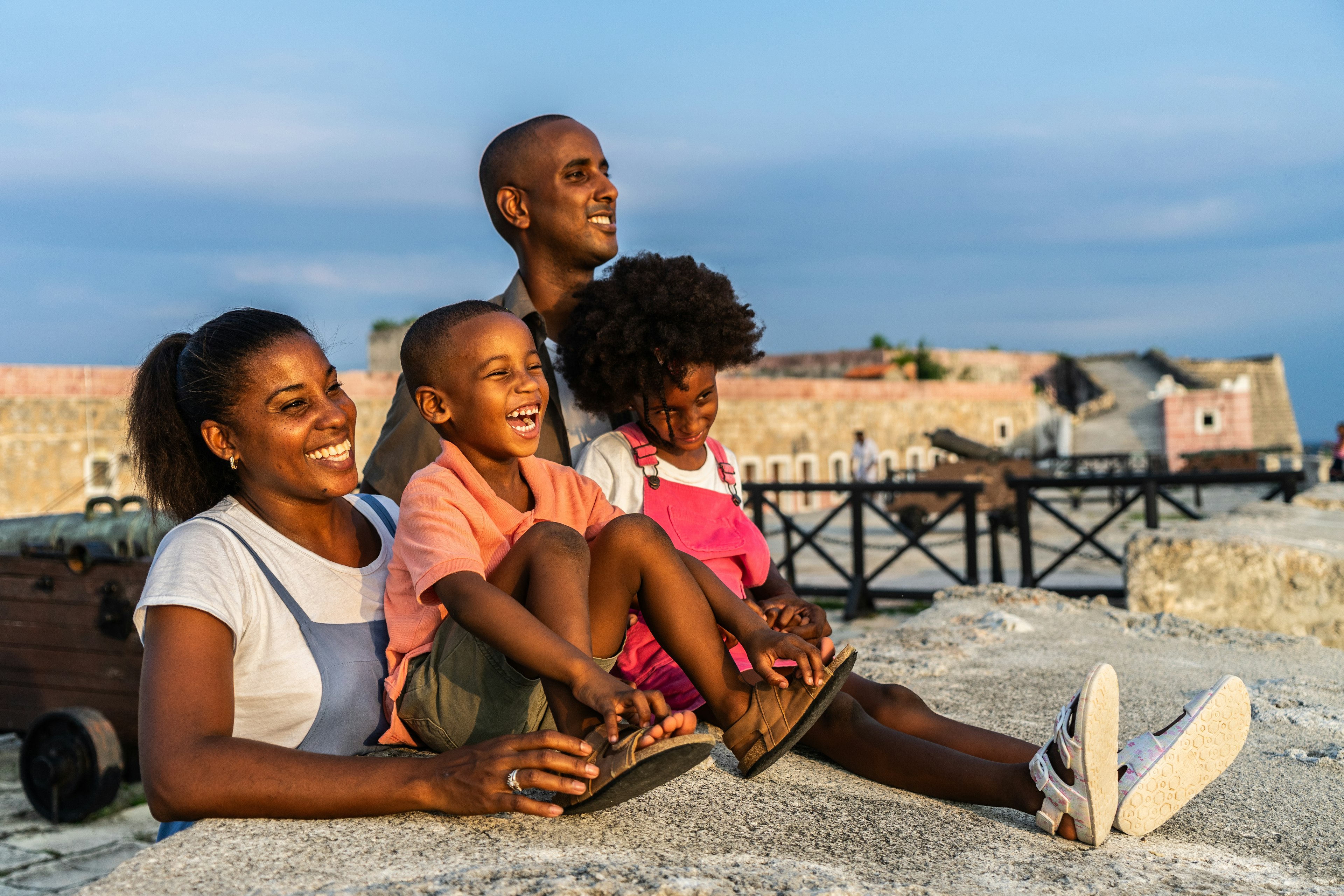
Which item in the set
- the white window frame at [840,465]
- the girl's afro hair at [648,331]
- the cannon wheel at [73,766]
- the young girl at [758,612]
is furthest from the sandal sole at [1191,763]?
the white window frame at [840,465]

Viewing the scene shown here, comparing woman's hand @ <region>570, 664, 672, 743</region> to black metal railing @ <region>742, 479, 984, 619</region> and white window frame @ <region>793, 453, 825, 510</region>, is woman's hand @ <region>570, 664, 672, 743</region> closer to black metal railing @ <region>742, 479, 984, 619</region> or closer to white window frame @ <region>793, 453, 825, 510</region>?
black metal railing @ <region>742, 479, 984, 619</region>

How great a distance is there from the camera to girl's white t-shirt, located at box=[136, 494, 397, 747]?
6.54 feet

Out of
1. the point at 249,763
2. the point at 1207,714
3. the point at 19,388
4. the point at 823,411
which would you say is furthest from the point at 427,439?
the point at 823,411

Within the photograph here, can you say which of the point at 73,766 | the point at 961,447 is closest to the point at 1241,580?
the point at 73,766

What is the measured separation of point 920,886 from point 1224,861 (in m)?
0.70

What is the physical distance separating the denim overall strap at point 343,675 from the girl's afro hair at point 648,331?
1.16m

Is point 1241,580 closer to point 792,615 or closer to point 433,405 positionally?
point 792,615

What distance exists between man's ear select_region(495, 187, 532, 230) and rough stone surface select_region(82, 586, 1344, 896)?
183 centimetres

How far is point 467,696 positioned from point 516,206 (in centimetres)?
185

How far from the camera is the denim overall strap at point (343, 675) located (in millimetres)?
2176

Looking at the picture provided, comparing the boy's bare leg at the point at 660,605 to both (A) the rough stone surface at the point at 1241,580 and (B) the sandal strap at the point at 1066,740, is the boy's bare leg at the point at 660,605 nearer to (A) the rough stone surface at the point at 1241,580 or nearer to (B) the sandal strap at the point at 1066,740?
(B) the sandal strap at the point at 1066,740

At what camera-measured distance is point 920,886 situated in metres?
1.74

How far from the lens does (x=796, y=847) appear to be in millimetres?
1941

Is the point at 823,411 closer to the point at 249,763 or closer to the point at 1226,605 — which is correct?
the point at 1226,605
